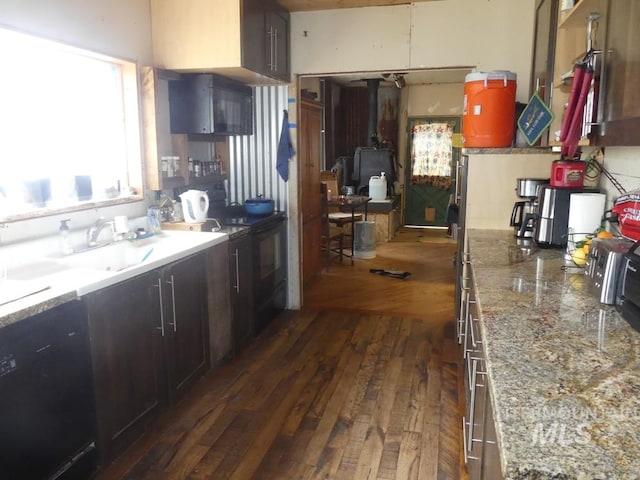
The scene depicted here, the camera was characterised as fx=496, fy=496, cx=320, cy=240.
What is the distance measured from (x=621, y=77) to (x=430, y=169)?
7.52 meters

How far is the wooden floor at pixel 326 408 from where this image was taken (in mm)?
2293

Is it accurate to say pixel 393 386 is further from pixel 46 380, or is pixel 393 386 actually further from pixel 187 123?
pixel 187 123

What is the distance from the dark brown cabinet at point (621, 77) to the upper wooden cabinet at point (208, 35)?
7.21 ft

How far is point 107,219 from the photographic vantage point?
9.98 feet

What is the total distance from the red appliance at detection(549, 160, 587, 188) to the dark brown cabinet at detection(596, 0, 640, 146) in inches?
33.9

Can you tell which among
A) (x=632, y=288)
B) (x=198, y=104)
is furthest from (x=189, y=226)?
(x=632, y=288)

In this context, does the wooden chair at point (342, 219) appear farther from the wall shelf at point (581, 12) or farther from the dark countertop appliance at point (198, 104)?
the wall shelf at point (581, 12)

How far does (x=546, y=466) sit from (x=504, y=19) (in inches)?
144

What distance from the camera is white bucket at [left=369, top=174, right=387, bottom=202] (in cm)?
786

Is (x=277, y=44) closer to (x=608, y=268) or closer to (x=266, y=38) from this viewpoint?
(x=266, y=38)

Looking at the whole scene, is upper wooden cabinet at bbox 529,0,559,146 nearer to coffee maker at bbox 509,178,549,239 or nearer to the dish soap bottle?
coffee maker at bbox 509,178,549,239

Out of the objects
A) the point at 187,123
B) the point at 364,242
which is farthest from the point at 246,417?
the point at 364,242

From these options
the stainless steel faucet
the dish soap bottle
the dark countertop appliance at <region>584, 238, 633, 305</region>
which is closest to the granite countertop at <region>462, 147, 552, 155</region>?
the dark countertop appliance at <region>584, 238, 633, 305</region>

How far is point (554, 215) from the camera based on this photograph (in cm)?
253
